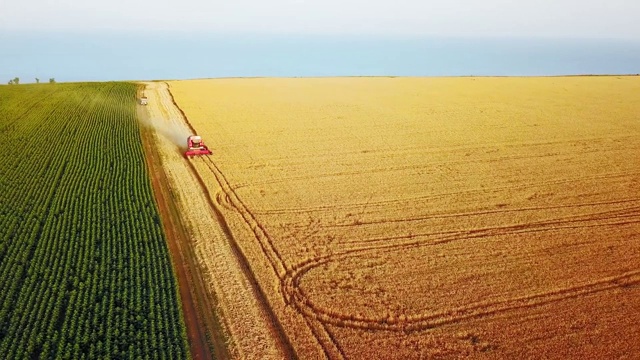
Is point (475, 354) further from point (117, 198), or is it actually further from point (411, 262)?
point (117, 198)

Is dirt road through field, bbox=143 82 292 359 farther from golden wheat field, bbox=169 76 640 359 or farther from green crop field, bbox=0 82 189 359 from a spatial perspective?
green crop field, bbox=0 82 189 359

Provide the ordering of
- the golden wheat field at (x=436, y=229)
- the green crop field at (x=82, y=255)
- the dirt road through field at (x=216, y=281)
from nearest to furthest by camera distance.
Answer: the green crop field at (x=82, y=255), the dirt road through field at (x=216, y=281), the golden wheat field at (x=436, y=229)

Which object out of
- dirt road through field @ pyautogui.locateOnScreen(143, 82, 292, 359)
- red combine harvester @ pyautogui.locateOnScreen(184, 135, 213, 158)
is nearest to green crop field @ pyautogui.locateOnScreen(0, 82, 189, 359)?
dirt road through field @ pyautogui.locateOnScreen(143, 82, 292, 359)

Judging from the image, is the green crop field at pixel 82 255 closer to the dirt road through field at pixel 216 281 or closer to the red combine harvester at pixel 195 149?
the dirt road through field at pixel 216 281

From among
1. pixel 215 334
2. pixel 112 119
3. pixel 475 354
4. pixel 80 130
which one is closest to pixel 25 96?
pixel 112 119

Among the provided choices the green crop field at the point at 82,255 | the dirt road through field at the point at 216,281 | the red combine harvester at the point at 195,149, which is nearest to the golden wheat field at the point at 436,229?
the dirt road through field at the point at 216,281

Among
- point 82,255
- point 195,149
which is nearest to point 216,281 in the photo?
point 82,255
